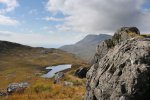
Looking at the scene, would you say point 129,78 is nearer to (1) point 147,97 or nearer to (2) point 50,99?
(1) point 147,97

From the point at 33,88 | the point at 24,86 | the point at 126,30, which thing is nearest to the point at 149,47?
the point at 126,30

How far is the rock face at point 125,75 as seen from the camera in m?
18.5

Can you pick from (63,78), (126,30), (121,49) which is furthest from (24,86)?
(121,49)

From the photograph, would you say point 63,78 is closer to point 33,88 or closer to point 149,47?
point 33,88

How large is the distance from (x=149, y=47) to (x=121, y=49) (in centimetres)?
272

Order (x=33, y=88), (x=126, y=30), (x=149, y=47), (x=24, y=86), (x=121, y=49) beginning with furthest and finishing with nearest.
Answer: (x=24, y=86) < (x=33, y=88) < (x=126, y=30) < (x=121, y=49) < (x=149, y=47)

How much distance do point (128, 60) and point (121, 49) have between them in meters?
2.11

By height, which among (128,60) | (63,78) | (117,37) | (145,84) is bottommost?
(63,78)

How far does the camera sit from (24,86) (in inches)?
2345

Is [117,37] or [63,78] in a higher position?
[117,37]

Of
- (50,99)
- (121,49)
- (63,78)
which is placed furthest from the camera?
(63,78)

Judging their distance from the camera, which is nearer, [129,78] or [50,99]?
[129,78]

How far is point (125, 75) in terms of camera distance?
19234 millimetres

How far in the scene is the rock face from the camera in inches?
727
